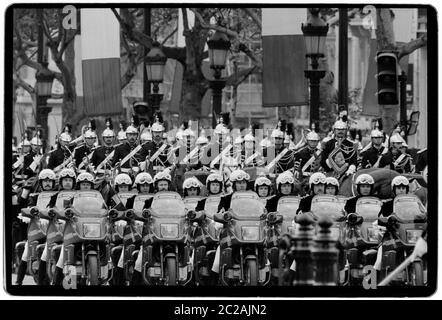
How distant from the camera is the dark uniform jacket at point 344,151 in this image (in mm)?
24812

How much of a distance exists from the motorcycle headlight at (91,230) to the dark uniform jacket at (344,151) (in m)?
2.10

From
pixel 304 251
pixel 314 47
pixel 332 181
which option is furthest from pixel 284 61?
pixel 304 251

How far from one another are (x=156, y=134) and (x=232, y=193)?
930 mm

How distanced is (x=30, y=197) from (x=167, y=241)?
1.28 metres

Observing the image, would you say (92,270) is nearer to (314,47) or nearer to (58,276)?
(58,276)

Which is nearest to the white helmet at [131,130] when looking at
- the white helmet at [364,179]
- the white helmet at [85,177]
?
the white helmet at [85,177]

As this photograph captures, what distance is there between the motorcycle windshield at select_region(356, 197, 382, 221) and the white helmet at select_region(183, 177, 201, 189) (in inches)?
56.9

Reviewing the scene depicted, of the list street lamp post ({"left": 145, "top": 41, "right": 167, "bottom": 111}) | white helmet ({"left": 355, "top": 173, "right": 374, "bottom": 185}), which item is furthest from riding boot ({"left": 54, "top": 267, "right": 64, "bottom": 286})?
white helmet ({"left": 355, "top": 173, "right": 374, "bottom": 185})

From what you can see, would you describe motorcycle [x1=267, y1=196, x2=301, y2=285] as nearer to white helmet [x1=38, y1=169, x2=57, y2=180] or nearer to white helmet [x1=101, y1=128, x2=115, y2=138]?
white helmet [x1=101, y1=128, x2=115, y2=138]

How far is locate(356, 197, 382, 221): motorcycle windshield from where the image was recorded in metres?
24.4

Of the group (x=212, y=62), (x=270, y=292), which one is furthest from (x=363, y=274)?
(x=212, y=62)

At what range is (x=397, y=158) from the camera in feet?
81.1

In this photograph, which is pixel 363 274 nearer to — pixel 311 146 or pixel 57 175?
pixel 311 146

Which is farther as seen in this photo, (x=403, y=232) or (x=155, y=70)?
(x=155, y=70)
